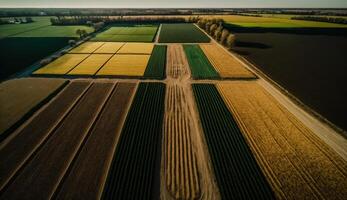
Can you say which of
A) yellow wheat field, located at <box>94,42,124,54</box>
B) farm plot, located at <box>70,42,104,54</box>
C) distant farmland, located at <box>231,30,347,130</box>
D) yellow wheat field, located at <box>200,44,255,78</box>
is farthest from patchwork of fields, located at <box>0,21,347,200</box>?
farm plot, located at <box>70,42,104,54</box>

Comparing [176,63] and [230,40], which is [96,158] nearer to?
[176,63]

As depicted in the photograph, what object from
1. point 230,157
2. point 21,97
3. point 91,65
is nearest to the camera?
point 230,157

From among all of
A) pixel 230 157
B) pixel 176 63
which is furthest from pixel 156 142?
pixel 176 63

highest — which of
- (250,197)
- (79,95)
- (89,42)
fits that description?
(89,42)

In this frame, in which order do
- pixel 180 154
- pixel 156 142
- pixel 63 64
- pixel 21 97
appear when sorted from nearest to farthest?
pixel 180 154
pixel 156 142
pixel 21 97
pixel 63 64

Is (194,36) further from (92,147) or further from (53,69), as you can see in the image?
(92,147)

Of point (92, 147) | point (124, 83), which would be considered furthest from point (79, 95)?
point (92, 147)
